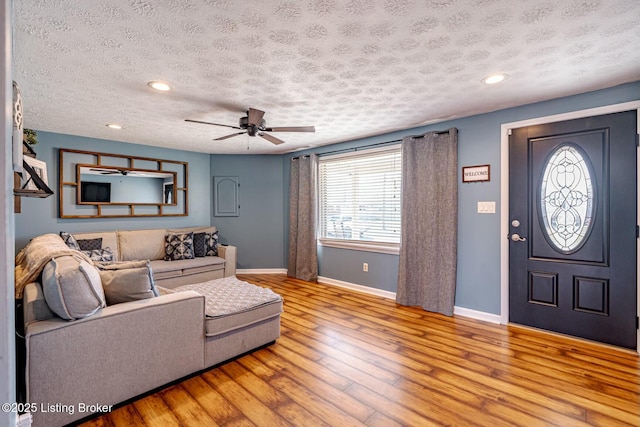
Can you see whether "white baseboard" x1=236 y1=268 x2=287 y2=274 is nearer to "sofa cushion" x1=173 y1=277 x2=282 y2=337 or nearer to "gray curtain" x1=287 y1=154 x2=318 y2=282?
"gray curtain" x1=287 y1=154 x2=318 y2=282

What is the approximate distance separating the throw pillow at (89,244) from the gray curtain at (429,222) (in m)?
4.16

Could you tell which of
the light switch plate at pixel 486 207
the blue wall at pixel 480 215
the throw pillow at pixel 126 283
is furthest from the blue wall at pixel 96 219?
the light switch plate at pixel 486 207

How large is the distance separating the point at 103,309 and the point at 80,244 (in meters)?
2.77

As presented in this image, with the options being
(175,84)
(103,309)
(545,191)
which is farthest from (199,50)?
(545,191)

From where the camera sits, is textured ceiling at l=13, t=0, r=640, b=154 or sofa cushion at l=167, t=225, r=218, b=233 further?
sofa cushion at l=167, t=225, r=218, b=233

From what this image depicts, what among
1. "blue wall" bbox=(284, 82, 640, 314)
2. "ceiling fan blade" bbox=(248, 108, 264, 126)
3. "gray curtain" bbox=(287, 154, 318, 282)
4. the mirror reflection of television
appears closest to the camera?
"ceiling fan blade" bbox=(248, 108, 264, 126)

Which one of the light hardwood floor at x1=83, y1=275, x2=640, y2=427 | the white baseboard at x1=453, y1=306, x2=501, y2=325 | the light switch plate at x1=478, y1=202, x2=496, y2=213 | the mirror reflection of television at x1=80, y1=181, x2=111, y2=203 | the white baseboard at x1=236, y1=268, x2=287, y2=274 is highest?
the mirror reflection of television at x1=80, y1=181, x2=111, y2=203

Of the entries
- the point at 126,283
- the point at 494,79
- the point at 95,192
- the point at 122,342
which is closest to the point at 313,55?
the point at 494,79

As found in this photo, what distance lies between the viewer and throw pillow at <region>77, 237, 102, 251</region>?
13.0 feet

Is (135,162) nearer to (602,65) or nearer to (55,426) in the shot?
(55,426)

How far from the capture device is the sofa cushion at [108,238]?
4.10 metres

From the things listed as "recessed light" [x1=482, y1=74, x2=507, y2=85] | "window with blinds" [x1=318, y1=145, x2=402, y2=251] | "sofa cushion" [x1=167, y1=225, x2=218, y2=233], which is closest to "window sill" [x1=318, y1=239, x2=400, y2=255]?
"window with blinds" [x1=318, y1=145, x2=402, y2=251]

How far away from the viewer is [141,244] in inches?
180

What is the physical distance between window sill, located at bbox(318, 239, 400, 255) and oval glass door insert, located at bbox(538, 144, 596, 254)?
177 centimetres
